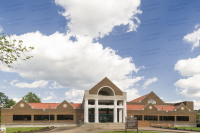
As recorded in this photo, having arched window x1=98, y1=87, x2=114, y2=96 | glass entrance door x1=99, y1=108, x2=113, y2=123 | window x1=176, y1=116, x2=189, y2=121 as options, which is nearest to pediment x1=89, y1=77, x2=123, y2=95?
arched window x1=98, y1=87, x2=114, y2=96

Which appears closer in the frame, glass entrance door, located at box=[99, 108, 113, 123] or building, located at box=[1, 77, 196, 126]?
building, located at box=[1, 77, 196, 126]

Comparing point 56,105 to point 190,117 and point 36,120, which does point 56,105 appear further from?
point 190,117

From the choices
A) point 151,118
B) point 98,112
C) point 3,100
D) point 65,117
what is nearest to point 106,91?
point 98,112

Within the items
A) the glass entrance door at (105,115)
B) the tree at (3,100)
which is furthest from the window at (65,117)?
the tree at (3,100)

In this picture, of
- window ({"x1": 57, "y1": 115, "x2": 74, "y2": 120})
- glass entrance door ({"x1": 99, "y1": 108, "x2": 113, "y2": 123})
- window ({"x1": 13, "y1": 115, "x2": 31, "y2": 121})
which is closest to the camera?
window ({"x1": 13, "y1": 115, "x2": 31, "y2": 121})

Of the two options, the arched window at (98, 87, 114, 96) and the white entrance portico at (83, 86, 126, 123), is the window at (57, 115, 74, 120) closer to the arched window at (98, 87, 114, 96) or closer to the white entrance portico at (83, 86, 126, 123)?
the white entrance portico at (83, 86, 126, 123)

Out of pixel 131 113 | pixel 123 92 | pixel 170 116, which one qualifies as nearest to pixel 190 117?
pixel 170 116

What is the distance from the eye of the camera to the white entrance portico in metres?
55.9

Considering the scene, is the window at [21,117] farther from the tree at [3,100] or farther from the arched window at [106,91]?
the tree at [3,100]

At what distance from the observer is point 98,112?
59.1m

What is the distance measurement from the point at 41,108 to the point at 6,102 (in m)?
64.9

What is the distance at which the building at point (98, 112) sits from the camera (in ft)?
182

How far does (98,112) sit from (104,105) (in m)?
4.24

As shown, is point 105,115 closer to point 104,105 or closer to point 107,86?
point 104,105
